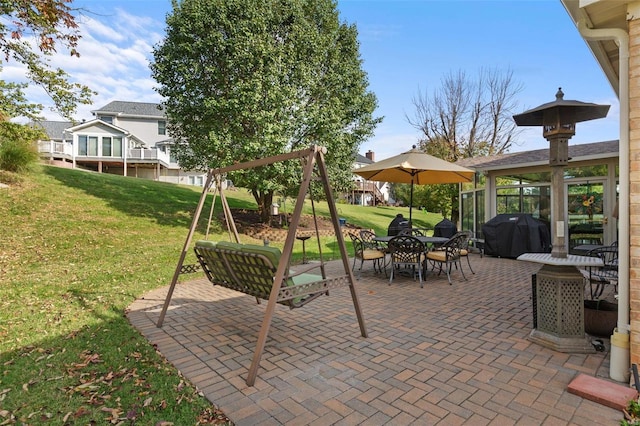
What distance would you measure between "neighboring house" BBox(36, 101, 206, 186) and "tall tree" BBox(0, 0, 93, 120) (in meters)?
16.2

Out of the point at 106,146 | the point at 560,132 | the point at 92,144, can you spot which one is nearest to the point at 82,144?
the point at 92,144

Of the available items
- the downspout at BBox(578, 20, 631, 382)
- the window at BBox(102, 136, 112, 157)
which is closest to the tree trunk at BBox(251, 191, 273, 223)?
the downspout at BBox(578, 20, 631, 382)

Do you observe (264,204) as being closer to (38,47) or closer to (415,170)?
(415,170)

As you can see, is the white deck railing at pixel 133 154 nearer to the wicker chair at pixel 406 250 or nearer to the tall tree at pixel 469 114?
the tall tree at pixel 469 114

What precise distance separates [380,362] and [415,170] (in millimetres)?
5949

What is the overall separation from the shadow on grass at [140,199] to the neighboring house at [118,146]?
25.1ft

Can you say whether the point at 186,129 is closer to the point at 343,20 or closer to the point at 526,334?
the point at 343,20

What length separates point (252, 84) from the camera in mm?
10875

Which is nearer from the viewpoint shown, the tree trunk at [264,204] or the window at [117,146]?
the tree trunk at [264,204]

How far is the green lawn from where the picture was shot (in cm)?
252

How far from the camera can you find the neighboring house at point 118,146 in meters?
25.1

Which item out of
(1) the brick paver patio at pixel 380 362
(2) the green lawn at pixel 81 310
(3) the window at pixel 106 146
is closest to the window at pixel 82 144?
(3) the window at pixel 106 146

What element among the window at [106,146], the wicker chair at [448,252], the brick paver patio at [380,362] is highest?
the window at [106,146]

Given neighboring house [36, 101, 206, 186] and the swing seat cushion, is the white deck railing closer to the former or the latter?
neighboring house [36, 101, 206, 186]
